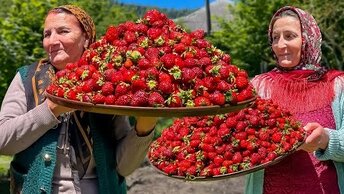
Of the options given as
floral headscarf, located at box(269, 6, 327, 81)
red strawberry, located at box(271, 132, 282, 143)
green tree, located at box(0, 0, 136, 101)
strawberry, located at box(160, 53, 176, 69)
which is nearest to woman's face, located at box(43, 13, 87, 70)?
strawberry, located at box(160, 53, 176, 69)

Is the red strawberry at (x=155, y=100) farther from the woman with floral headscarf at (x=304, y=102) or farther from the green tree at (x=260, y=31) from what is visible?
the green tree at (x=260, y=31)

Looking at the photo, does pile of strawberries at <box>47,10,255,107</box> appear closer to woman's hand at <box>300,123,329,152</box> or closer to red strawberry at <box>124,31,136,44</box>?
red strawberry at <box>124,31,136,44</box>

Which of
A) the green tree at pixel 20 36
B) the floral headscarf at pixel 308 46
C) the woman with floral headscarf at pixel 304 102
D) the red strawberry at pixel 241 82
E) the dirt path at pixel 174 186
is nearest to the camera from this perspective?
the red strawberry at pixel 241 82

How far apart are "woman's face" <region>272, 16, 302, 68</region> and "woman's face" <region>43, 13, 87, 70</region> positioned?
80 centimetres

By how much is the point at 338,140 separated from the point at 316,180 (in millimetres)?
180

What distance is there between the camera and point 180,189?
636 cm

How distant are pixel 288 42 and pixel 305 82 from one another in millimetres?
174

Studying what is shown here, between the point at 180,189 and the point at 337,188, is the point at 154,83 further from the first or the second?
the point at 180,189

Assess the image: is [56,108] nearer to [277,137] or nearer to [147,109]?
[147,109]

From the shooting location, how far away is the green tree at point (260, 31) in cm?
1077

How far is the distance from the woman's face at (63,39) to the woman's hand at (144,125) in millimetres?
308

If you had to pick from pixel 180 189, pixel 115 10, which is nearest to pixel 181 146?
pixel 180 189

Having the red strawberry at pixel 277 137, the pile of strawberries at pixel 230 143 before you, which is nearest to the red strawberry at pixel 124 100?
the pile of strawberries at pixel 230 143

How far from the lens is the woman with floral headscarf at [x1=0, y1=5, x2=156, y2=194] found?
7.33ft
